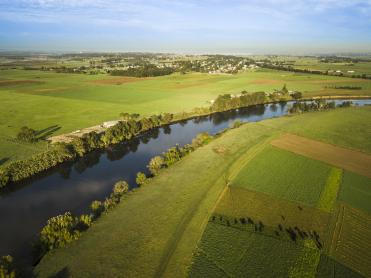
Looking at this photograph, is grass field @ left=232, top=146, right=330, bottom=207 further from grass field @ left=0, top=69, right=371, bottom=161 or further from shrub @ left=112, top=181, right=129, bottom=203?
grass field @ left=0, top=69, right=371, bottom=161

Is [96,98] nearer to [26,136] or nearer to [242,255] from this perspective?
[26,136]

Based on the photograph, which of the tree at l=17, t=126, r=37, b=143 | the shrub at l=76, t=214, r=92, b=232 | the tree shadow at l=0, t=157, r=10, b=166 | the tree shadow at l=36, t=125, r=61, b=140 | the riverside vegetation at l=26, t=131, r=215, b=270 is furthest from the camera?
the tree shadow at l=36, t=125, r=61, b=140

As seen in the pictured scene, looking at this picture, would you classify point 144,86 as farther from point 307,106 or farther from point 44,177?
point 44,177

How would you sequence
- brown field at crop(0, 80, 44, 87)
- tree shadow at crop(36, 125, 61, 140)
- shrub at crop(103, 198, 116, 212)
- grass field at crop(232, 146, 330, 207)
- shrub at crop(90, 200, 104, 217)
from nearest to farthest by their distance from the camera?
shrub at crop(90, 200, 104, 217)
shrub at crop(103, 198, 116, 212)
grass field at crop(232, 146, 330, 207)
tree shadow at crop(36, 125, 61, 140)
brown field at crop(0, 80, 44, 87)

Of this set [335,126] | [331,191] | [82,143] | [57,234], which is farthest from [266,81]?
[57,234]

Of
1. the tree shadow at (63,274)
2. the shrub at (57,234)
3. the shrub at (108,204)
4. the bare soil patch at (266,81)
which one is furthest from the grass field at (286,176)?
the bare soil patch at (266,81)

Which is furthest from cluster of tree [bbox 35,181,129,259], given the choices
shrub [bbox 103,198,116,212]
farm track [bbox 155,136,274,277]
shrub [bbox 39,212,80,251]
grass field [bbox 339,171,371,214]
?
grass field [bbox 339,171,371,214]

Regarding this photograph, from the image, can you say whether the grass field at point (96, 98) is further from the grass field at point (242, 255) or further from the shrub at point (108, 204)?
the grass field at point (242, 255)
